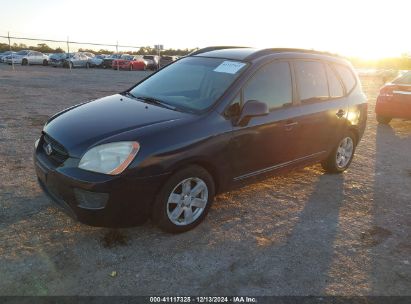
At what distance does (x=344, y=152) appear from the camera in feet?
19.0

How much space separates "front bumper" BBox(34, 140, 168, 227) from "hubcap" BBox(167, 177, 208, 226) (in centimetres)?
26

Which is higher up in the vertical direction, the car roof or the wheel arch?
the car roof

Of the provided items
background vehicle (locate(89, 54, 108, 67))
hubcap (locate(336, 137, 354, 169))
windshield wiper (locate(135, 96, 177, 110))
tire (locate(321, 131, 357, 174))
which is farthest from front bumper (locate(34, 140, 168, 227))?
background vehicle (locate(89, 54, 108, 67))

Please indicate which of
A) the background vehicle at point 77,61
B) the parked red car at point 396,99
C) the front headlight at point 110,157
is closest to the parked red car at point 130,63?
the background vehicle at point 77,61

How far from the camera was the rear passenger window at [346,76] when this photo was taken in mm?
5480

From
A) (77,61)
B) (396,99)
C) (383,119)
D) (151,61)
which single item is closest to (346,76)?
(396,99)

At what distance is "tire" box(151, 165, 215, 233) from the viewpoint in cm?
343

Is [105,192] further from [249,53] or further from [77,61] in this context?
[77,61]

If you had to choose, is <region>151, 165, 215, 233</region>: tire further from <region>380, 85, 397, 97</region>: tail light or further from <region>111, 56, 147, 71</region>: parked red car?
<region>111, 56, 147, 71</region>: parked red car

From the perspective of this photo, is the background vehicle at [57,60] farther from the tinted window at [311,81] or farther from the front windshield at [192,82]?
the tinted window at [311,81]

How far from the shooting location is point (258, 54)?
4344 mm

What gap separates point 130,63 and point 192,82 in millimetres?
29835

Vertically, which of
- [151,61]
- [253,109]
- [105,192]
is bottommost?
[105,192]

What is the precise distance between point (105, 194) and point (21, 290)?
0.91 meters
